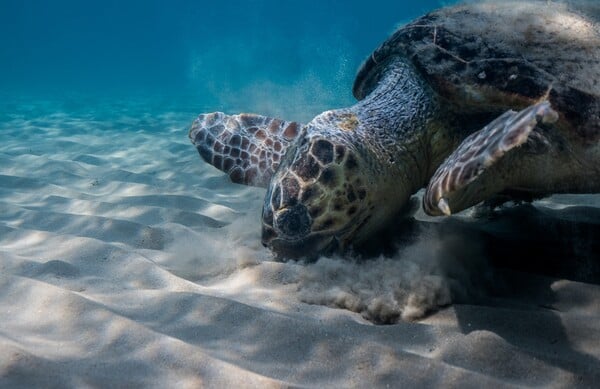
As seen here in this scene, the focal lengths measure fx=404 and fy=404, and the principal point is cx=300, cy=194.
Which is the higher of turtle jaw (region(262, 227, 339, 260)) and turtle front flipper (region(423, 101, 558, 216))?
turtle front flipper (region(423, 101, 558, 216))

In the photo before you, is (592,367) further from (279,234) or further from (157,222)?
(157,222)

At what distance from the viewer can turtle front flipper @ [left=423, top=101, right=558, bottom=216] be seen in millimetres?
1340

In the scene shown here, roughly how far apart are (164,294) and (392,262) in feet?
3.71

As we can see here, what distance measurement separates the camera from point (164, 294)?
1.89 metres

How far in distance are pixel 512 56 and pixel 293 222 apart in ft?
5.00

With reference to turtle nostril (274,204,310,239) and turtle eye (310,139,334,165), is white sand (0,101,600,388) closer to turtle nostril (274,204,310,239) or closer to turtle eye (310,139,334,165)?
turtle nostril (274,204,310,239)

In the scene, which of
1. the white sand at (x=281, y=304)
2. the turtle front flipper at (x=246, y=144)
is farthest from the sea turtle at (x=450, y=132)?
the turtle front flipper at (x=246, y=144)

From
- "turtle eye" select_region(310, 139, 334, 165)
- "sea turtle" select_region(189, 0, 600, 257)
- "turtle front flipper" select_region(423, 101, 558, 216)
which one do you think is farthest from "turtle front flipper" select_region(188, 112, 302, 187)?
"turtle front flipper" select_region(423, 101, 558, 216)

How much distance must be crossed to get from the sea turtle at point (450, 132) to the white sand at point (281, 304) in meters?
0.30

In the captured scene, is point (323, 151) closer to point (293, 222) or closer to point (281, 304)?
point (293, 222)

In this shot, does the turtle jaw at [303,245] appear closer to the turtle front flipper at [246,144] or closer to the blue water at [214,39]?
the turtle front flipper at [246,144]

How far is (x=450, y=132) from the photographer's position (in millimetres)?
2568

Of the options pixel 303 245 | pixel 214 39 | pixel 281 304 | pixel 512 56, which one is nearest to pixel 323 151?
pixel 303 245

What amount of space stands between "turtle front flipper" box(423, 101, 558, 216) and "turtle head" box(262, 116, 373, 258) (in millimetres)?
468
